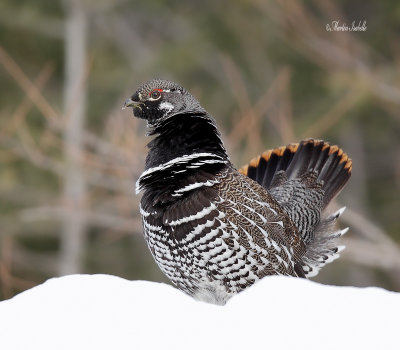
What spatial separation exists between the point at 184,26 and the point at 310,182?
1561cm

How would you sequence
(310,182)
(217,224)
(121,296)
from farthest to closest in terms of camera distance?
(310,182)
(217,224)
(121,296)

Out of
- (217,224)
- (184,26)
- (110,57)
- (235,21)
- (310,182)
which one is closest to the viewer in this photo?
(217,224)

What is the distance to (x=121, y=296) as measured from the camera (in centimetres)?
301

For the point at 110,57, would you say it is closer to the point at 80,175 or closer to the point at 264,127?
the point at 264,127

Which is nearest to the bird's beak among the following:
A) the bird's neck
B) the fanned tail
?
the bird's neck

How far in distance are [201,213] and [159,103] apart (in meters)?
0.79

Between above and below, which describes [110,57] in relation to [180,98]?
above

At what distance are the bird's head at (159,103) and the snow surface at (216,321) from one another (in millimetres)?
1781

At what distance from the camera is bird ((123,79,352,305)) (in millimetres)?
4172

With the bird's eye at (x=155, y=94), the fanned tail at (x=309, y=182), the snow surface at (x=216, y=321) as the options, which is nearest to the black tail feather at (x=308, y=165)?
the fanned tail at (x=309, y=182)

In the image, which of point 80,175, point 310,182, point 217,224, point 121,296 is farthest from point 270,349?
point 80,175

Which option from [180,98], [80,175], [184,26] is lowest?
[180,98]

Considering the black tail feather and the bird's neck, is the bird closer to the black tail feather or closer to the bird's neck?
the bird's neck

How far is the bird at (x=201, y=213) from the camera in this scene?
4172 mm
